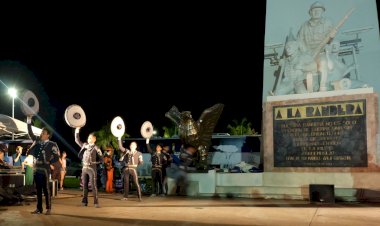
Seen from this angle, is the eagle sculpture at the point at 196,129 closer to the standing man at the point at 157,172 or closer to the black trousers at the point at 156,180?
the standing man at the point at 157,172

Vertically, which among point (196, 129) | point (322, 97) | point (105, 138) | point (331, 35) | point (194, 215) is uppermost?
point (331, 35)

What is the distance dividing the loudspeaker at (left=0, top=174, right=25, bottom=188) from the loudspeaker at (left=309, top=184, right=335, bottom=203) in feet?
27.4

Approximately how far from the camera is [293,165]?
1521cm

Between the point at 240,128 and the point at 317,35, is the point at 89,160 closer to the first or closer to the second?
the point at 317,35

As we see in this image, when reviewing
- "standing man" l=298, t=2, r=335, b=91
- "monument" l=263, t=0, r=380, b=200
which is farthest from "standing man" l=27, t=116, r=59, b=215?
"standing man" l=298, t=2, r=335, b=91

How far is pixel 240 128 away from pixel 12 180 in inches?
2202

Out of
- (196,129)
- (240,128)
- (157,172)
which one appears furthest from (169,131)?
(157,172)

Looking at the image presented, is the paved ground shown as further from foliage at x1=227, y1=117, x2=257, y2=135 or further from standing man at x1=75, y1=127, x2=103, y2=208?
foliage at x1=227, y1=117, x2=257, y2=135

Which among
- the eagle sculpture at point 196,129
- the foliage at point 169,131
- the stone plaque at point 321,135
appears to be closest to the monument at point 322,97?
the stone plaque at point 321,135

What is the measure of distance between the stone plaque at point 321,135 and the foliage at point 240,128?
167 feet

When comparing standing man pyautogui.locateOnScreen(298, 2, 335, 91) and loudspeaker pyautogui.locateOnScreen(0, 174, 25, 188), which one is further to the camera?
standing man pyautogui.locateOnScreen(298, 2, 335, 91)

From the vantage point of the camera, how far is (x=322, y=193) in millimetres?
13344

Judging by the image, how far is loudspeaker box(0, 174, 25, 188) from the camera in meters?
13.1

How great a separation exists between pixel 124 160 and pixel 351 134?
22.5 feet
